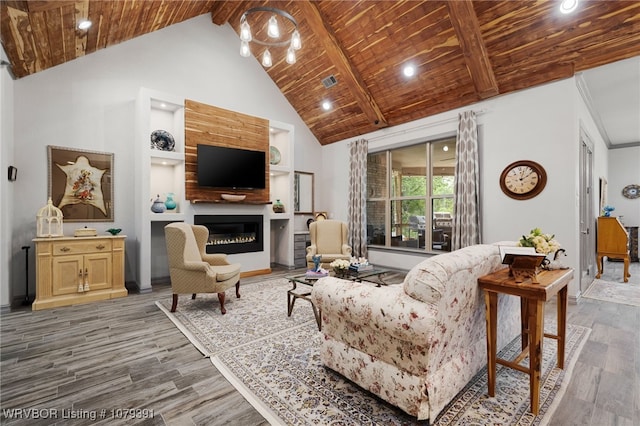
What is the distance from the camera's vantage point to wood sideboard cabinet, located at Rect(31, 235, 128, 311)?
139 inches

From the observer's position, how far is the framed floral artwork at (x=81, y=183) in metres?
4.11

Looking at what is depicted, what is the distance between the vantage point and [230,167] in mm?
5168

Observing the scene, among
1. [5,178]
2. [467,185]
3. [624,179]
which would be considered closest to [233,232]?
[5,178]

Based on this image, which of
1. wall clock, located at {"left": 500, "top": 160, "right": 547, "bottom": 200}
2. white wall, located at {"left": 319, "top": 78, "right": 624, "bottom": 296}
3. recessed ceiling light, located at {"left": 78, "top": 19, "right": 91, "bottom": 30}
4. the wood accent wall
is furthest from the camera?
the wood accent wall

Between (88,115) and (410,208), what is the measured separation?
5.70m

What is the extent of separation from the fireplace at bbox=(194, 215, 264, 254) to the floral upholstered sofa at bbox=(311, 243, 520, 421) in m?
3.57

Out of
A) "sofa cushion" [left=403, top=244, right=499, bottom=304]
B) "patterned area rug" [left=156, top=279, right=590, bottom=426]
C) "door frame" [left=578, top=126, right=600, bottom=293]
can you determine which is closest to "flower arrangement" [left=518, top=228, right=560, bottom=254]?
"sofa cushion" [left=403, top=244, right=499, bottom=304]

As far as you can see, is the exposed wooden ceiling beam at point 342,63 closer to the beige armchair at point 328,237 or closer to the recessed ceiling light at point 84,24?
the beige armchair at point 328,237

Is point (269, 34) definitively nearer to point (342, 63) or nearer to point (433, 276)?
point (342, 63)

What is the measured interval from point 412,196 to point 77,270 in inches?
217

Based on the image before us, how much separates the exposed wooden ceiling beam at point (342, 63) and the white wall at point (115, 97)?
75.4 inches

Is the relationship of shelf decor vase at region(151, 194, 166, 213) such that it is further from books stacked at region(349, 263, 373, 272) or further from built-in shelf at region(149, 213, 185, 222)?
books stacked at region(349, 263, 373, 272)

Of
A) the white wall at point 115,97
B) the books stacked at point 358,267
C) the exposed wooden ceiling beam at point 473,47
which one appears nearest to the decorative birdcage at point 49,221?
the white wall at point 115,97

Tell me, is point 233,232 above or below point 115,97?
below
